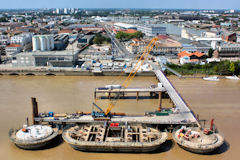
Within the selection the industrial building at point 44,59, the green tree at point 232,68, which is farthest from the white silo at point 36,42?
the green tree at point 232,68

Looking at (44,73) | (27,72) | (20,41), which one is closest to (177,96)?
(44,73)

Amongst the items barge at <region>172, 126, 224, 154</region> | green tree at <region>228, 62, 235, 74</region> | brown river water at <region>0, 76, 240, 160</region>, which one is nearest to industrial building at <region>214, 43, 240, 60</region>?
green tree at <region>228, 62, 235, 74</region>

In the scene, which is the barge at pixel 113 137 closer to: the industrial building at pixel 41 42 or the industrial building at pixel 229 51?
the industrial building at pixel 229 51

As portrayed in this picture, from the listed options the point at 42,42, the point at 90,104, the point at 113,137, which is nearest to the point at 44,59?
the point at 42,42

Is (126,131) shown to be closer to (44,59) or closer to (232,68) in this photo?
(232,68)

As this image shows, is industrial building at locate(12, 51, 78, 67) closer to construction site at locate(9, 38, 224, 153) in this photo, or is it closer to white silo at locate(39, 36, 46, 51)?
white silo at locate(39, 36, 46, 51)

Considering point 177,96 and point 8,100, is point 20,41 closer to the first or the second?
point 8,100
